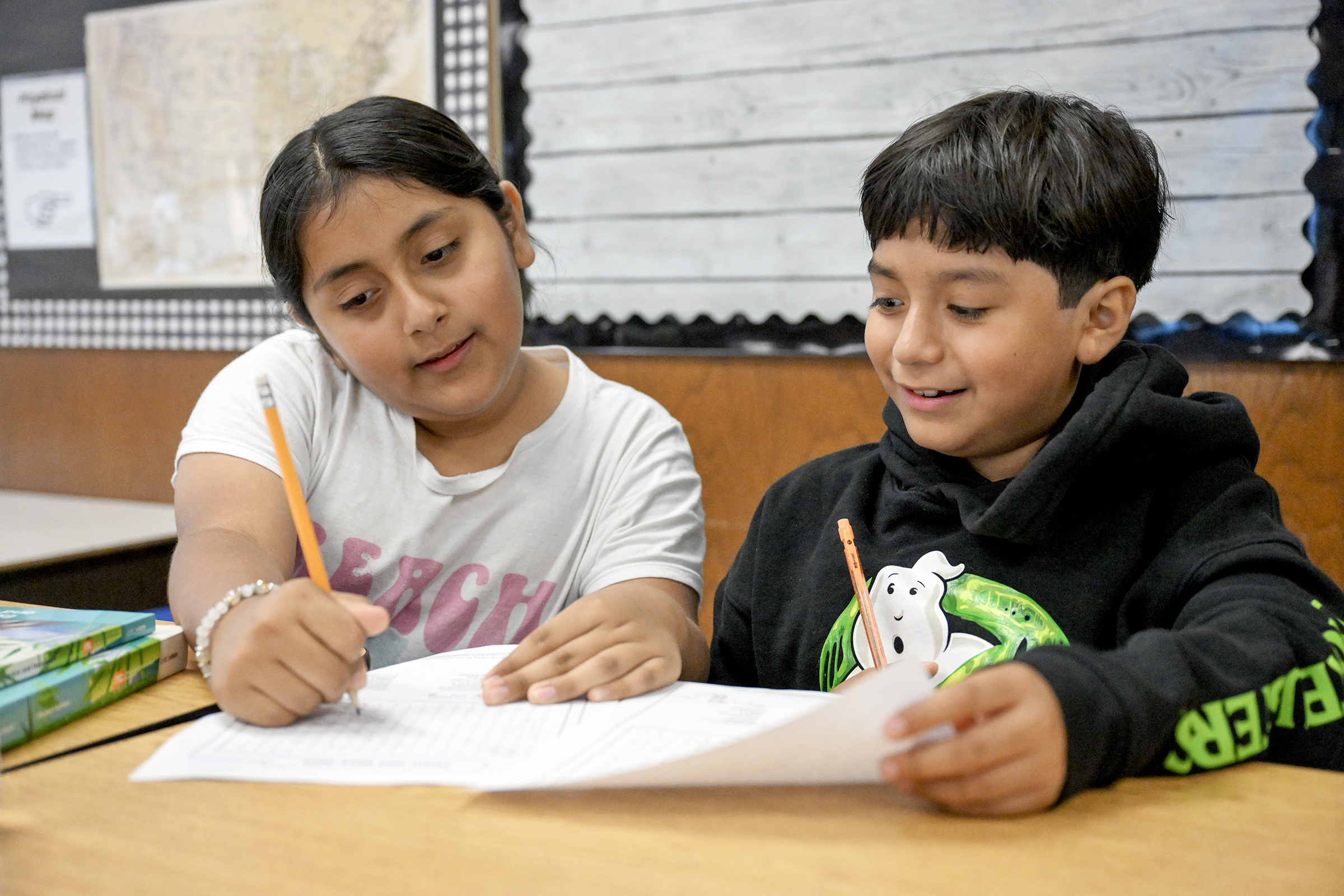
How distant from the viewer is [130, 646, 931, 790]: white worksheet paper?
505 millimetres

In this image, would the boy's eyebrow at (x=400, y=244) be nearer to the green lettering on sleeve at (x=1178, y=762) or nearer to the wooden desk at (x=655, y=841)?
the wooden desk at (x=655, y=841)

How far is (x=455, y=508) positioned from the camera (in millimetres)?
1112

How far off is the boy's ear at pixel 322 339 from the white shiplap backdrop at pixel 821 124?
0.80 m

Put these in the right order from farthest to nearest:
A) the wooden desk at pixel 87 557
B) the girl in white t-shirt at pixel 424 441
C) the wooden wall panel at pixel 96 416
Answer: the wooden wall panel at pixel 96 416
the wooden desk at pixel 87 557
the girl in white t-shirt at pixel 424 441

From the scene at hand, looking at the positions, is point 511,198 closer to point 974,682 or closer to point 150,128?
point 974,682

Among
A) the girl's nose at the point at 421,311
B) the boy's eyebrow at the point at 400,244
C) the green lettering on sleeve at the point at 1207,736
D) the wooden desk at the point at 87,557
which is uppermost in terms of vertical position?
the boy's eyebrow at the point at 400,244

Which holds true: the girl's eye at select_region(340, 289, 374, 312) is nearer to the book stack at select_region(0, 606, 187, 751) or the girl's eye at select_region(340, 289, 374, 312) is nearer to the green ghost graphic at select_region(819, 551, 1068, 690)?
the book stack at select_region(0, 606, 187, 751)

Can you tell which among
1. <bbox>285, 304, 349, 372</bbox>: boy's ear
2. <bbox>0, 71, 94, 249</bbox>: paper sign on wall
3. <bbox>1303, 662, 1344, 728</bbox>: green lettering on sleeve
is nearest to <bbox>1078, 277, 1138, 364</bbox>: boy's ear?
<bbox>1303, 662, 1344, 728</bbox>: green lettering on sleeve

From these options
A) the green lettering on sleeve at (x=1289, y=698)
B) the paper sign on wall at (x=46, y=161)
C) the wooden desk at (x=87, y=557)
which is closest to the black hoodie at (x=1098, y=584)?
the green lettering on sleeve at (x=1289, y=698)

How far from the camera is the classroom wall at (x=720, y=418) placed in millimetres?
1459

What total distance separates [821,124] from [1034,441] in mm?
948

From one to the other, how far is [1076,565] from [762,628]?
31 centimetres

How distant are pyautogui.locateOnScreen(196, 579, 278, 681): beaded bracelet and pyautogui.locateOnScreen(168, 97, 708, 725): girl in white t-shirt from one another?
65mm

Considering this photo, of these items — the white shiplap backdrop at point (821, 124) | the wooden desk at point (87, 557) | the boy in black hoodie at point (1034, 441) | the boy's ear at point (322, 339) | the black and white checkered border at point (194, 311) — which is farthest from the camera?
the black and white checkered border at point (194, 311)
